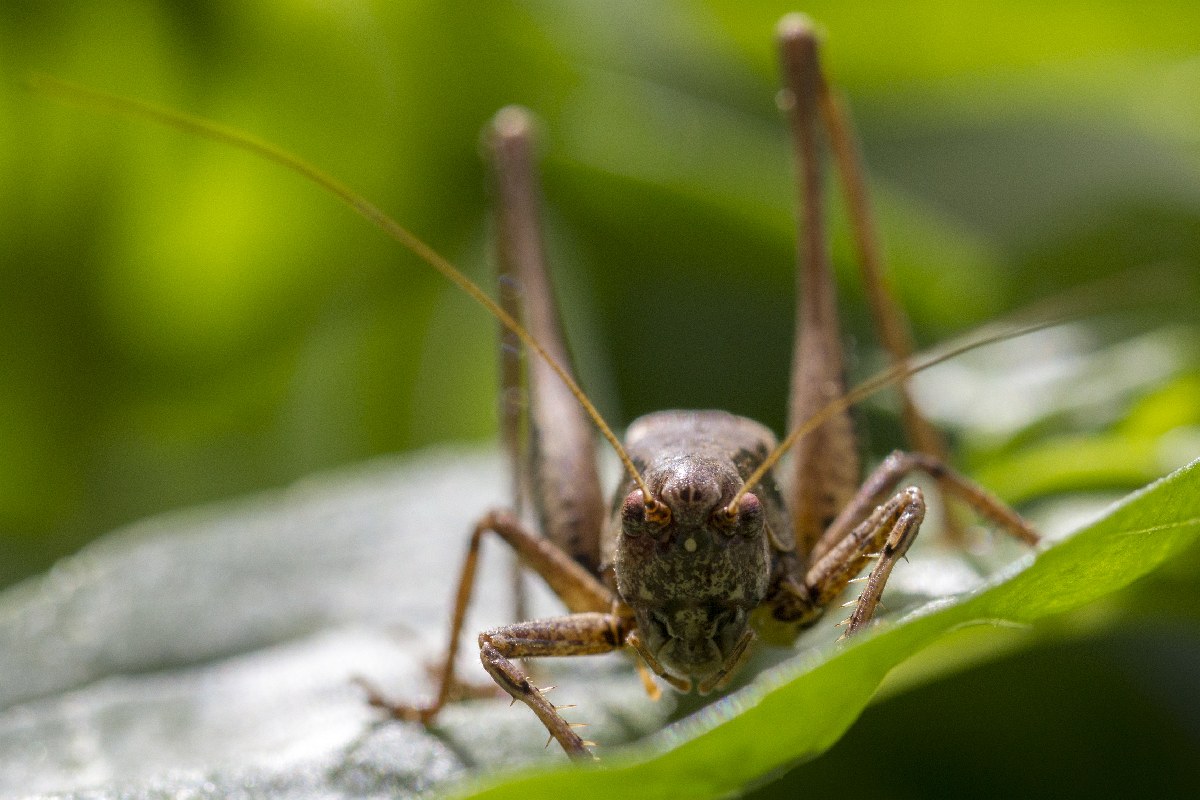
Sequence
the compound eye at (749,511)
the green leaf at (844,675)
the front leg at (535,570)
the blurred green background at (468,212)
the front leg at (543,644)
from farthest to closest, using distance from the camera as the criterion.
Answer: the blurred green background at (468,212)
the front leg at (535,570)
the compound eye at (749,511)
the front leg at (543,644)
the green leaf at (844,675)

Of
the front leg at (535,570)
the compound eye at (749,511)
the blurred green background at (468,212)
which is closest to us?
the compound eye at (749,511)

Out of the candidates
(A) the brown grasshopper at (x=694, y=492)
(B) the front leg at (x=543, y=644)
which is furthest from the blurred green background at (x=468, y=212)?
(B) the front leg at (x=543, y=644)

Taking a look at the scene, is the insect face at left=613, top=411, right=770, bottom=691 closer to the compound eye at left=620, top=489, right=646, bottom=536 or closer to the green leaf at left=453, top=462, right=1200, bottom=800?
the compound eye at left=620, top=489, right=646, bottom=536

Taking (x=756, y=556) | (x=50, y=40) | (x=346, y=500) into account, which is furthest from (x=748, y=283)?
(x=50, y=40)

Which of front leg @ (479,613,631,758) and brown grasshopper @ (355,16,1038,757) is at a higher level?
brown grasshopper @ (355,16,1038,757)

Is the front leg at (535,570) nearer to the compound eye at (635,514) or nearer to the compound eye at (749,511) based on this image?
the compound eye at (635,514)

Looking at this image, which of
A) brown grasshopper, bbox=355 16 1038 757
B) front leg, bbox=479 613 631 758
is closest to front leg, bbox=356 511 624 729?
brown grasshopper, bbox=355 16 1038 757

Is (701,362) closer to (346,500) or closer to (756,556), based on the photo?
(346,500)
